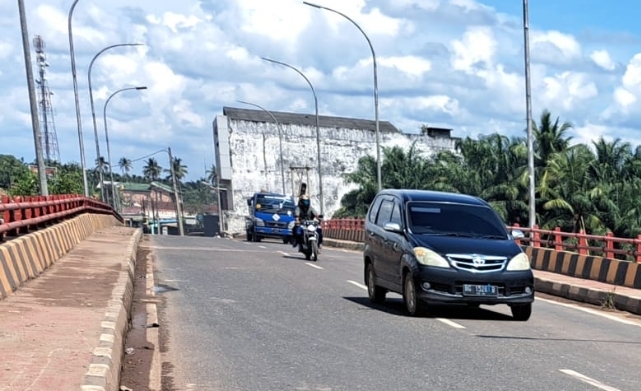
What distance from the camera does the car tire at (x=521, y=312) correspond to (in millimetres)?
12420

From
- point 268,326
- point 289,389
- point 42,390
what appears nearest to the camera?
point 42,390

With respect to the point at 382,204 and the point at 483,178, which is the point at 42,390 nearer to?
the point at 382,204

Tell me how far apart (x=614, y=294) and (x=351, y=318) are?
5521 millimetres

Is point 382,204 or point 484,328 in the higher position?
point 382,204

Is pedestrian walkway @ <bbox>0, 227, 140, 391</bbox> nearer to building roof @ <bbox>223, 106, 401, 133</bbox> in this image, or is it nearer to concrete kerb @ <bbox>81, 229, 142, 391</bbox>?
concrete kerb @ <bbox>81, 229, 142, 391</bbox>

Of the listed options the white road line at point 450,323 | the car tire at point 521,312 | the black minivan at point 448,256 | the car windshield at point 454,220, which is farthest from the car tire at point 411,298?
the car tire at point 521,312

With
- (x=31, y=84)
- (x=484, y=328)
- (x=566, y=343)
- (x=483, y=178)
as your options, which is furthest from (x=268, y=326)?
(x=483, y=178)

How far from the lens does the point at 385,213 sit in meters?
14.3

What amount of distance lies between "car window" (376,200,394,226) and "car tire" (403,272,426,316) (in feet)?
5.31

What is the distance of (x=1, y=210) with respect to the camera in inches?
478

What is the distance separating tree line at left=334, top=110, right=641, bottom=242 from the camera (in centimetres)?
4572

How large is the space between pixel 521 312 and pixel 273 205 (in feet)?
102

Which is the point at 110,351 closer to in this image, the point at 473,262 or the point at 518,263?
the point at 473,262

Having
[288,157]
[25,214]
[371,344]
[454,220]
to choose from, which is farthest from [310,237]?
[288,157]
